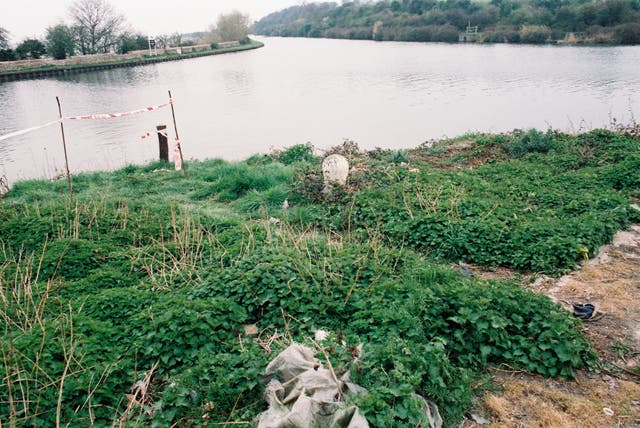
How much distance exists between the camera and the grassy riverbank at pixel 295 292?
3.42 metres

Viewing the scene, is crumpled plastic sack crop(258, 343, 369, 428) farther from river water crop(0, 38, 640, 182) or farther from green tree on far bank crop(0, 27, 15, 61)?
green tree on far bank crop(0, 27, 15, 61)

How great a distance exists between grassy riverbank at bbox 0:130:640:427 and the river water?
7424 millimetres

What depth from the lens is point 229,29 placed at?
297 feet

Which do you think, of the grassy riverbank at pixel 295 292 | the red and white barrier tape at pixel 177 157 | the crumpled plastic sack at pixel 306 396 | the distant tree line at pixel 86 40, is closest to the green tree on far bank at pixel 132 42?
the distant tree line at pixel 86 40

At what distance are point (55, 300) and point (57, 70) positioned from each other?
155ft

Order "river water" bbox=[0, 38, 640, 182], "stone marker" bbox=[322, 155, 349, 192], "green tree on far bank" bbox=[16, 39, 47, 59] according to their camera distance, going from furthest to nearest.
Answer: "green tree on far bank" bbox=[16, 39, 47, 59]
"river water" bbox=[0, 38, 640, 182]
"stone marker" bbox=[322, 155, 349, 192]

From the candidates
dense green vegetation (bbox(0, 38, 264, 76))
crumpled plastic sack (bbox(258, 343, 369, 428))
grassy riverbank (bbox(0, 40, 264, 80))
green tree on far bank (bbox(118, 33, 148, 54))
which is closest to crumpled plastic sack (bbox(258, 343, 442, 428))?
crumpled plastic sack (bbox(258, 343, 369, 428))

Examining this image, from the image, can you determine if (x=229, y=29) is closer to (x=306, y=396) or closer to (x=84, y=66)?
(x=84, y=66)

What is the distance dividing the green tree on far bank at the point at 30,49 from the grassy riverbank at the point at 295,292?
50186 millimetres

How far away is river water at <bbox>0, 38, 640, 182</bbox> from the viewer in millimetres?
17203

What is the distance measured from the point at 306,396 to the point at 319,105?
2255 cm

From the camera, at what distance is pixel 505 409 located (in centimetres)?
349

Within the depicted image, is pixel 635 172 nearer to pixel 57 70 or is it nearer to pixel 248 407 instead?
pixel 248 407

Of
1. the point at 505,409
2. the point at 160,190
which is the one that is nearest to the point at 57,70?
the point at 160,190
